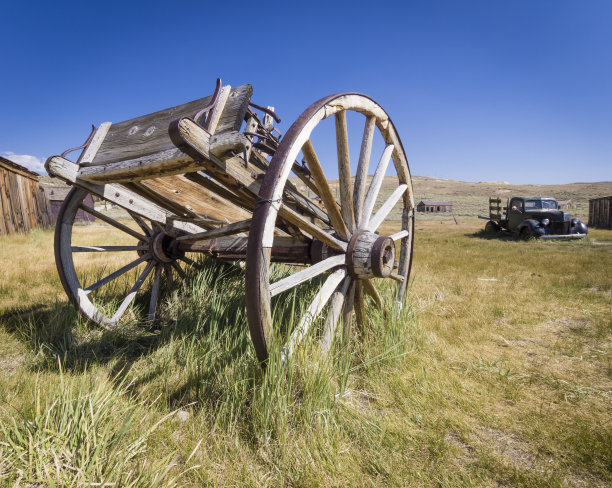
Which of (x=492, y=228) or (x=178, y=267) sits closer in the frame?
(x=178, y=267)

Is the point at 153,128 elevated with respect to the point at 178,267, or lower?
elevated

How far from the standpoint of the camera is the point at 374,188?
2775 millimetres

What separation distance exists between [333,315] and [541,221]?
45.4 ft

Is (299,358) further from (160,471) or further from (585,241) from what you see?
(585,241)

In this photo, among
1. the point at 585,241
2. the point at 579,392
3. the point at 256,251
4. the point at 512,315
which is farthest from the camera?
the point at 585,241

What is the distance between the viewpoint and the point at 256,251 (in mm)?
1552

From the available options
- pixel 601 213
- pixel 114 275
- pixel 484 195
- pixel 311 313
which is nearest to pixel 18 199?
pixel 114 275

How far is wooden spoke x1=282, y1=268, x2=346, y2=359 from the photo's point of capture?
70.4 inches

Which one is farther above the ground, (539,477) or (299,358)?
(299,358)

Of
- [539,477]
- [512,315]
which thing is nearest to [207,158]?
[539,477]

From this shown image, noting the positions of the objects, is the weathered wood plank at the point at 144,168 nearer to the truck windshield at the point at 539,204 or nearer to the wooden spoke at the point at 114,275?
the wooden spoke at the point at 114,275

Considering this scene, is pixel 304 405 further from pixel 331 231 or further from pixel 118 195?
pixel 118 195

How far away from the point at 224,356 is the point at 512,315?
3.42 meters

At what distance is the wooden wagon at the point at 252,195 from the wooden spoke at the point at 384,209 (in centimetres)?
2
